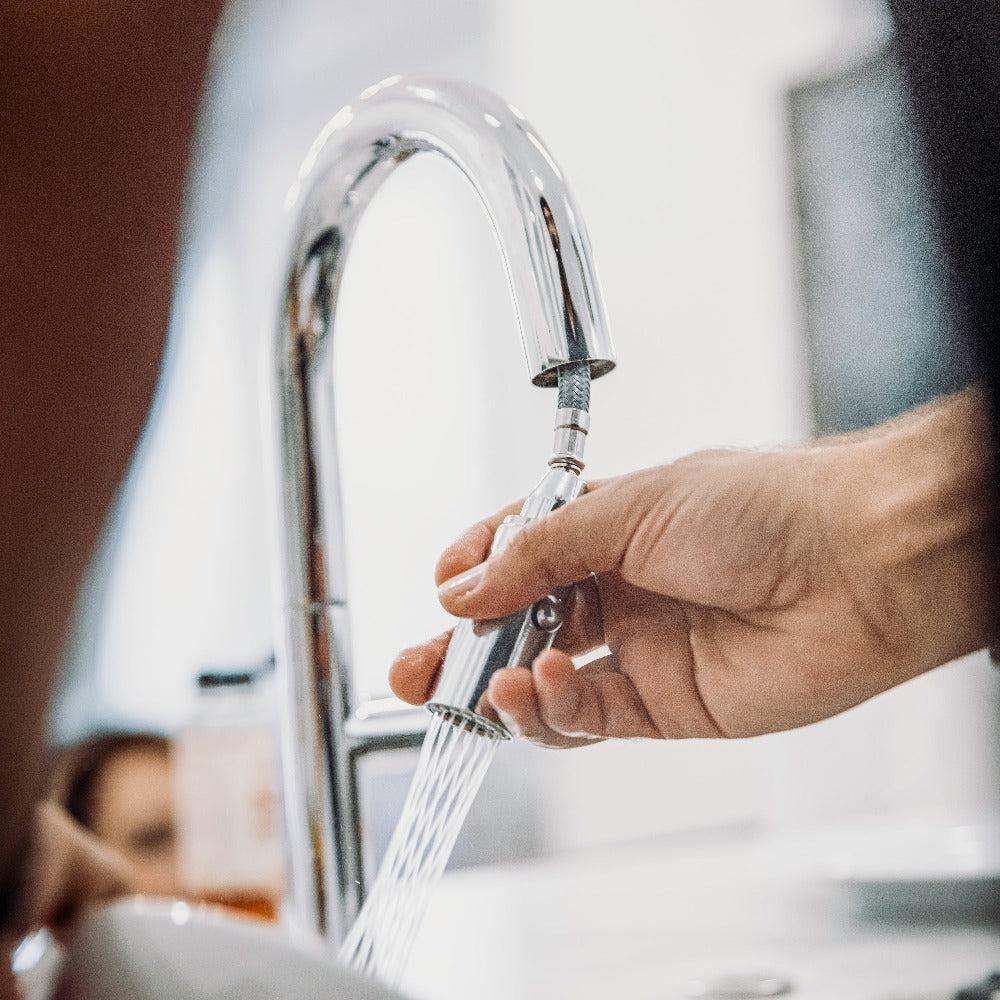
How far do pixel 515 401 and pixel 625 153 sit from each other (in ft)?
0.59

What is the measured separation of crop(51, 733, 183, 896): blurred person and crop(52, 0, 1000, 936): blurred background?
14mm

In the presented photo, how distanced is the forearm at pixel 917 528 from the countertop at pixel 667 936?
15cm

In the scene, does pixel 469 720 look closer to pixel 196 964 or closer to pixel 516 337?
pixel 196 964

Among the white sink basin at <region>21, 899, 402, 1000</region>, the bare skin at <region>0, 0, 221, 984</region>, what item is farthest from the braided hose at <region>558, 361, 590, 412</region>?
the bare skin at <region>0, 0, 221, 984</region>

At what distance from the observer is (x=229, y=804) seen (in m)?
0.54

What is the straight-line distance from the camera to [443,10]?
0.66m

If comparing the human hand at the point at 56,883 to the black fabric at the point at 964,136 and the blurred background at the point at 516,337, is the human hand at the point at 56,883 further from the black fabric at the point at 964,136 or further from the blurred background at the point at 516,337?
the black fabric at the point at 964,136

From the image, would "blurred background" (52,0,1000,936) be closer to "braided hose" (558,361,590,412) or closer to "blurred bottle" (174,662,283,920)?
"blurred bottle" (174,662,283,920)

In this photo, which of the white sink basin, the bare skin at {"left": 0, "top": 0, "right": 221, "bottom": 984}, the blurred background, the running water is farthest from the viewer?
the blurred background

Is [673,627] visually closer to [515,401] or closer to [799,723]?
[799,723]

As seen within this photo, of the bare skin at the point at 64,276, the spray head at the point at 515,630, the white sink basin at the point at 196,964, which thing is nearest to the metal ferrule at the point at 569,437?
the spray head at the point at 515,630

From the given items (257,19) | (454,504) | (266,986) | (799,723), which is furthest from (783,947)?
(257,19)

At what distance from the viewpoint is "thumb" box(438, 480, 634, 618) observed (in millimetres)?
313

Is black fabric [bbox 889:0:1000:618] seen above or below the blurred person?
above
